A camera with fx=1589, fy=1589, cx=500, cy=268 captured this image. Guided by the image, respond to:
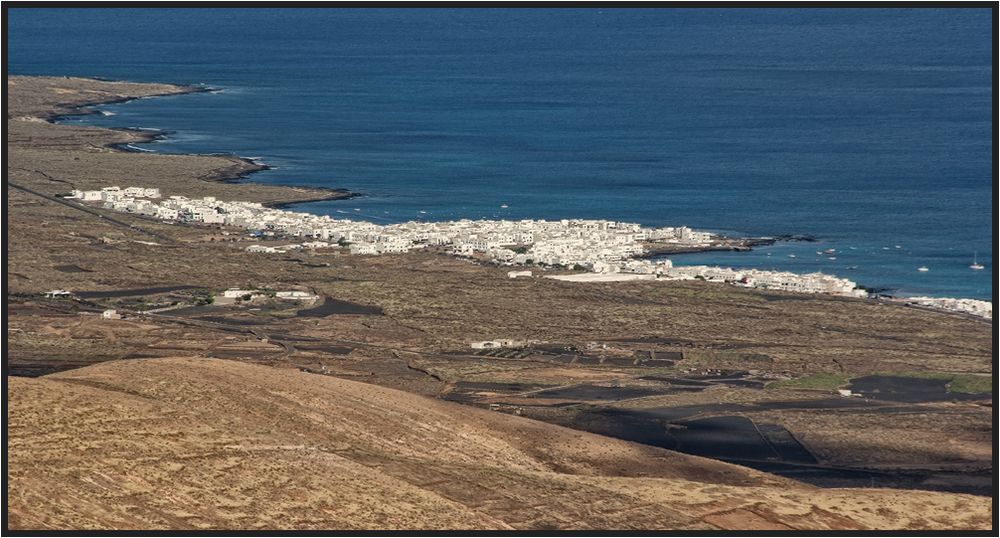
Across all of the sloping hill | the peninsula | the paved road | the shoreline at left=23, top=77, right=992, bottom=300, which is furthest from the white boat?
the sloping hill

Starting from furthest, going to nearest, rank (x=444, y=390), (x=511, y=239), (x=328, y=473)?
(x=511, y=239), (x=444, y=390), (x=328, y=473)

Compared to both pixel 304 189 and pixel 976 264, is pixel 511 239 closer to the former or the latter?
pixel 304 189

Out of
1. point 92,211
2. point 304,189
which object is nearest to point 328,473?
point 92,211

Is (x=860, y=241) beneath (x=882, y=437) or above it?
above

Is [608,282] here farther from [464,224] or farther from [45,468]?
[45,468]

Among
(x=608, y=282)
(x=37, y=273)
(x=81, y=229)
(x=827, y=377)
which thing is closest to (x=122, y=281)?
(x=37, y=273)
